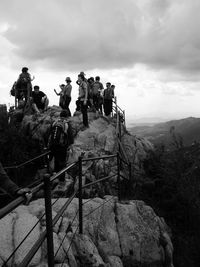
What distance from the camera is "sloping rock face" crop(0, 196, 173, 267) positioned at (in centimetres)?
507

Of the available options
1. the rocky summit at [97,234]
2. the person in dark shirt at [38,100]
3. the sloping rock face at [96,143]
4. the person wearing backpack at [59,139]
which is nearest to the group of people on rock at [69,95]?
the person in dark shirt at [38,100]

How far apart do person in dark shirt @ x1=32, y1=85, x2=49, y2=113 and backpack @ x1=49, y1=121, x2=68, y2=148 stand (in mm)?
8322

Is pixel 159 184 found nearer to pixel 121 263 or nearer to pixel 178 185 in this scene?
pixel 178 185

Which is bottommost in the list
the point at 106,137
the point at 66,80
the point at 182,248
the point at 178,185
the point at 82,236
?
the point at 182,248

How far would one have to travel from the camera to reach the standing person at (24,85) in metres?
16.5

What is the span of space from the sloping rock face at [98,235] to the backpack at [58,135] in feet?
5.85

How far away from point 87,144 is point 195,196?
6023 mm

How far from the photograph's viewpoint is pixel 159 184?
15227 mm

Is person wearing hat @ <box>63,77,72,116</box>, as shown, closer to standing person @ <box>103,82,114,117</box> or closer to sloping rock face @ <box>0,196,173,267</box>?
standing person @ <box>103,82,114,117</box>

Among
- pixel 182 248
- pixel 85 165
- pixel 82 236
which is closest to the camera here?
pixel 82 236

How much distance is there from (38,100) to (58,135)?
9541 millimetres

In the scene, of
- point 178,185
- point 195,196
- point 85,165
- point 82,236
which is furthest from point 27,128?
point 82,236

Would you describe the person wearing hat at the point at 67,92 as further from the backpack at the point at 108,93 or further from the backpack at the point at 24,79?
the backpack at the point at 108,93

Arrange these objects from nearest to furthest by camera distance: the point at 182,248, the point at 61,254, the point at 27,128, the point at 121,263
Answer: the point at 61,254
the point at 121,263
the point at 182,248
the point at 27,128
